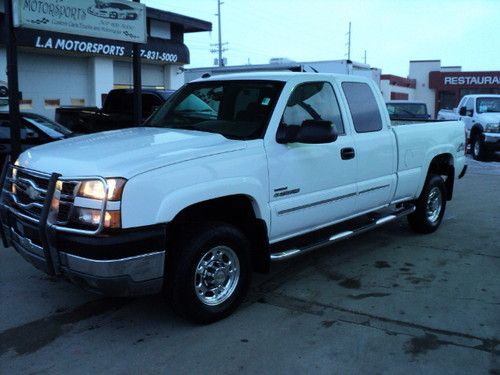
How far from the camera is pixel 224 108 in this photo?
197 inches

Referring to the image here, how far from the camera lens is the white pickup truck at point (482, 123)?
15.5m

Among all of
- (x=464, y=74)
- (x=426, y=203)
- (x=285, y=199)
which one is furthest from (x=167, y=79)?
(x=464, y=74)

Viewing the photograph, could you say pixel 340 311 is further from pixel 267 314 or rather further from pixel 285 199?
pixel 285 199

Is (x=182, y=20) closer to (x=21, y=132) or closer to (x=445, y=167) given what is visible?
(x=21, y=132)

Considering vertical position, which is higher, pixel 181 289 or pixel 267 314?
pixel 181 289

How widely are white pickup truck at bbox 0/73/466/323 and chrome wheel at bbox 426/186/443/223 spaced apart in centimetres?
102

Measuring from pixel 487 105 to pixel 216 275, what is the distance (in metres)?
15.1

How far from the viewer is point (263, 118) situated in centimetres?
456

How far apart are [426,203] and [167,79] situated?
18.3 m

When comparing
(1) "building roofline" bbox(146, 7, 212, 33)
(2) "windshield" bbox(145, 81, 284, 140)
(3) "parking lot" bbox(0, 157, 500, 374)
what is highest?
(1) "building roofline" bbox(146, 7, 212, 33)

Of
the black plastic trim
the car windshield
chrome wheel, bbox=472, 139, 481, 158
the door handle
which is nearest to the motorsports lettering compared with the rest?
the car windshield

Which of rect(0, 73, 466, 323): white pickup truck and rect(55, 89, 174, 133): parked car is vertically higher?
rect(55, 89, 174, 133): parked car

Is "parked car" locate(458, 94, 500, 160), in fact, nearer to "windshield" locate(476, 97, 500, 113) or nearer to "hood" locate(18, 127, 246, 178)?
"windshield" locate(476, 97, 500, 113)

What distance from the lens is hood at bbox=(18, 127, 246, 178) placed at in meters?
3.60
